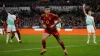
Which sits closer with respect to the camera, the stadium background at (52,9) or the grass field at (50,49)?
the grass field at (50,49)

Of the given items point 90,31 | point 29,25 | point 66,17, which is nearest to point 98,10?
point 66,17

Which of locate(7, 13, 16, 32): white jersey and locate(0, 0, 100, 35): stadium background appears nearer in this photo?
locate(7, 13, 16, 32): white jersey

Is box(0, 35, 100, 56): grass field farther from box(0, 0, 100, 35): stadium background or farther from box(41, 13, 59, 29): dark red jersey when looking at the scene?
box(0, 0, 100, 35): stadium background

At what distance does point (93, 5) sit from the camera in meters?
→ 60.9

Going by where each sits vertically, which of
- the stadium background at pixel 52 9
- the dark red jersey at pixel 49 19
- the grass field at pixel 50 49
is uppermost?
the dark red jersey at pixel 49 19

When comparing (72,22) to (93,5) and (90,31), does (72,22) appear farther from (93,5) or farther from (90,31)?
(90,31)

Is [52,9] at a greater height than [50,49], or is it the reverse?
[50,49]

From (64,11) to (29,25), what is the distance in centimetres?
857

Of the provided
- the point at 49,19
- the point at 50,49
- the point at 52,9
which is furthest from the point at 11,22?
the point at 52,9

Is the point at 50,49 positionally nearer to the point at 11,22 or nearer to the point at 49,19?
the point at 49,19

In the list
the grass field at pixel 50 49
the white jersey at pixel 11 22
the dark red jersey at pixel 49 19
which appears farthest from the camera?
the white jersey at pixel 11 22

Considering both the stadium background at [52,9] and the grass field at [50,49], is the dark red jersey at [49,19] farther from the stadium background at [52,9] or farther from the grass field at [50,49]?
the stadium background at [52,9]

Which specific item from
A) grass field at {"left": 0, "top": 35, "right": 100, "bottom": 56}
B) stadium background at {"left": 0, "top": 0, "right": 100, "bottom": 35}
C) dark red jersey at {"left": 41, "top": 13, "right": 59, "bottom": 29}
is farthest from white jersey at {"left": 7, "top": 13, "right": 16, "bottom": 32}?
stadium background at {"left": 0, "top": 0, "right": 100, "bottom": 35}

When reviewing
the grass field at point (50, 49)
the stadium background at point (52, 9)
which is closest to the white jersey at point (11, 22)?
the grass field at point (50, 49)
